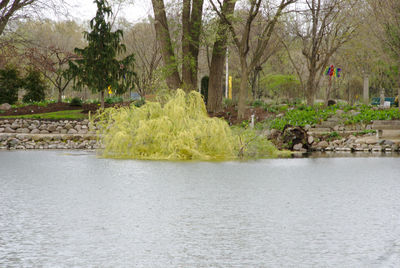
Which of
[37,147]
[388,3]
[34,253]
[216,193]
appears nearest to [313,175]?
[216,193]

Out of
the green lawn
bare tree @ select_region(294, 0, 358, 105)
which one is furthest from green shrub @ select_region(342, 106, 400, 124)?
the green lawn

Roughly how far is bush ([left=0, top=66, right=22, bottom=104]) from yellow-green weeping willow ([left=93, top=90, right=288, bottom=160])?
60.2 feet

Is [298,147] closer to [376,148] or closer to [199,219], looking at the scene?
[376,148]

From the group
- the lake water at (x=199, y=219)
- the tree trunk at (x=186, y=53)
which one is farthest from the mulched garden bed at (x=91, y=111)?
the lake water at (x=199, y=219)

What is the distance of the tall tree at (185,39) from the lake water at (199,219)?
1454 cm

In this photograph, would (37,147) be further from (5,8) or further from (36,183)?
(36,183)

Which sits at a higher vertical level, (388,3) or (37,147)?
(388,3)

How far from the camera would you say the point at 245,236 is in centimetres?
448

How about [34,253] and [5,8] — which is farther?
[5,8]

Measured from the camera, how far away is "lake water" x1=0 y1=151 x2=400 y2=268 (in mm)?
3820

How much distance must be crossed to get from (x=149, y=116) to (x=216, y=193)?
716 centimetres

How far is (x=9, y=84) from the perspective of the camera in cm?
3028

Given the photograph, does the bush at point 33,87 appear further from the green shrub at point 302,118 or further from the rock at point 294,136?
the rock at point 294,136

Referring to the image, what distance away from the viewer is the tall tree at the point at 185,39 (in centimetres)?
2372
